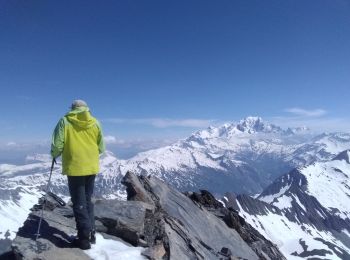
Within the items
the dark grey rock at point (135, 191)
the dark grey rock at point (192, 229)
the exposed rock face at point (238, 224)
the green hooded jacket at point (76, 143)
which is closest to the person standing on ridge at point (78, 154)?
the green hooded jacket at point (76, 143)

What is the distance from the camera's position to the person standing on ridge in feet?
52.2

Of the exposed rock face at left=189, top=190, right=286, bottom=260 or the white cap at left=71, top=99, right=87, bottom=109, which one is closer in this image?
the white cap at left=71, top=99, right=87, bottom=109

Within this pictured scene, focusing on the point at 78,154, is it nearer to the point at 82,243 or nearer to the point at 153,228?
the point at 82,243

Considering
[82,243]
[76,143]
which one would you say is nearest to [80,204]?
[82,243]

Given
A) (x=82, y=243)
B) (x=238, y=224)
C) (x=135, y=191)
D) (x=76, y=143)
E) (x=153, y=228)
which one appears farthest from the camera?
(x=238, y=224)

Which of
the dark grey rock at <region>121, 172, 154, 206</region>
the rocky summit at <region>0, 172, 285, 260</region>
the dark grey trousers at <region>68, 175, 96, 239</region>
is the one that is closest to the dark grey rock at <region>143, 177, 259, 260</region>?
the rocky summit at <region>0, 172, 285, 260</region>

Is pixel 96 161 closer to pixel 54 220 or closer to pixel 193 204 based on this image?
pixel 54 220

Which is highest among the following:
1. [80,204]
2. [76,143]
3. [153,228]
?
[76,143]

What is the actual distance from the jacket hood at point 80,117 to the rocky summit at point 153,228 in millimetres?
4246

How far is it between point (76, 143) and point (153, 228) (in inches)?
241

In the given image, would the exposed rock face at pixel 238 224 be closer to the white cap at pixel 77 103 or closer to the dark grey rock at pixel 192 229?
the dark grey rock at pixel 192 229

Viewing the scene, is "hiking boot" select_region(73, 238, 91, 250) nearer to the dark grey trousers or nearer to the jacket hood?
the dark grey trousers

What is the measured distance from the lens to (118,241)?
17.9 m

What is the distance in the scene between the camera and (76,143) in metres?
16.1
